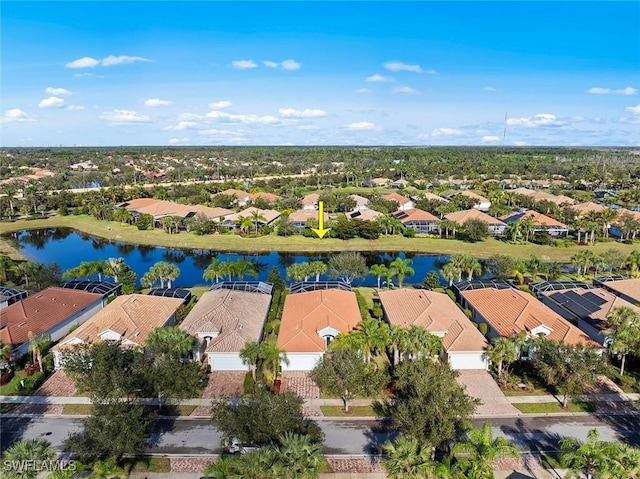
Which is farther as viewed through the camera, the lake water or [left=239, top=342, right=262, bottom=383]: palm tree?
the lake water

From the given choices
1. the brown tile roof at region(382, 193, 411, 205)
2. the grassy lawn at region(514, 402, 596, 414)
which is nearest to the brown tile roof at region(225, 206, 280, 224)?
the brown tile roof at region(382, 193, 411, 205)

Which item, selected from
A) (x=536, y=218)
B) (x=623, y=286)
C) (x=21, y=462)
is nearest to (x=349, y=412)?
(x=21, y=462)

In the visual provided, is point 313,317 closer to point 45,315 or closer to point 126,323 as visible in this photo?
point 126,323

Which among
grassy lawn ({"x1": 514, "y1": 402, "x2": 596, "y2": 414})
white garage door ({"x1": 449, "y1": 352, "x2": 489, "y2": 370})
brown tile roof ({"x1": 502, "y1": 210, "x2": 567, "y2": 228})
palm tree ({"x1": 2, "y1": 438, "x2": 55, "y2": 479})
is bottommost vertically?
grassy lawn ({"x1": 514, "y1": 402, "x2": 596, "y2": 414})

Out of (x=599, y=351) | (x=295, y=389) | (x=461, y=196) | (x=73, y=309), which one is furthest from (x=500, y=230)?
(x=73, y=309)

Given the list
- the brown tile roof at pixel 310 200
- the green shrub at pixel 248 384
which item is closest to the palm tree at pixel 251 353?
the green shrub at pixel 248 384

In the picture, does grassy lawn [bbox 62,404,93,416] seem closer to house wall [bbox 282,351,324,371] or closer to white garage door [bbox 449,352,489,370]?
house wall [bbox 282,351,324,371]

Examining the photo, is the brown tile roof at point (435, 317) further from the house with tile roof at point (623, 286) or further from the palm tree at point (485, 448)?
the house with tile roof at point (623, 286)
